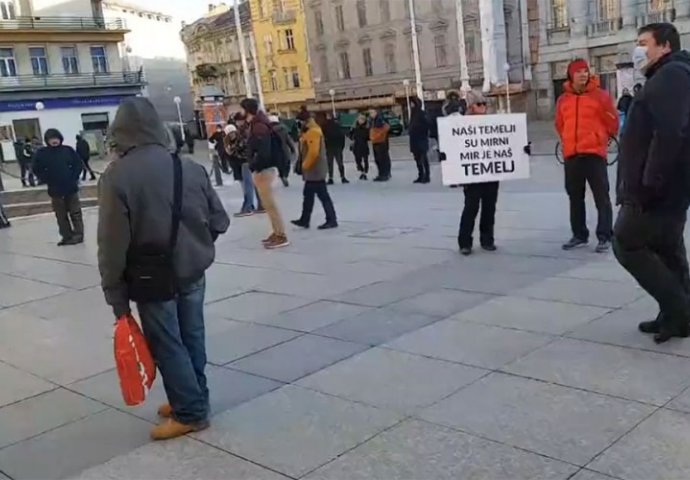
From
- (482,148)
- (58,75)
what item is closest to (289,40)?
(58,75)

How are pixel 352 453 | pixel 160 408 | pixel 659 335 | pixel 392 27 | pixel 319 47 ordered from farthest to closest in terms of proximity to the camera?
pixel 319 47
pixel 392 27
pixel 659 335
pixel 160 408
pixel 352 453

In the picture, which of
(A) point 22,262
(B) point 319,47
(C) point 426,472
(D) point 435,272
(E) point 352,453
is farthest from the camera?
(B) point 319,47

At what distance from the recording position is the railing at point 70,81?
4603 centimetres

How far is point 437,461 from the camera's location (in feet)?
11.1

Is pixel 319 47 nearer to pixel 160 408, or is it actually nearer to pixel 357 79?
pixel 357 79

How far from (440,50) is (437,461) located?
1908 inches

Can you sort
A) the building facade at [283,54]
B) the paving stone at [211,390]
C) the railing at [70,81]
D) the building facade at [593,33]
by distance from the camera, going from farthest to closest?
the building facade at [283,54] → the railing at [70,81] → the building facade at [593,33] → the paving stone at [211,390]

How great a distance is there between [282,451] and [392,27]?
51256 mm

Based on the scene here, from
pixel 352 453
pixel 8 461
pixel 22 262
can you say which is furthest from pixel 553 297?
pixel 22 262

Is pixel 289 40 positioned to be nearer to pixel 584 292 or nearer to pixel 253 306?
pixel 253 306

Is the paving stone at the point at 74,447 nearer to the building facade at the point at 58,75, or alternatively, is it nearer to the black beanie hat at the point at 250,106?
the black beanie hat at the point at 250,106

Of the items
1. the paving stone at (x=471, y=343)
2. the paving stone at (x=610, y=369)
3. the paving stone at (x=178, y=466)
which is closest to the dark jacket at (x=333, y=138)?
the paving stone at (x=471, y=343)

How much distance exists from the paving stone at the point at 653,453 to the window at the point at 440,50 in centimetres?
4778

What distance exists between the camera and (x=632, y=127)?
4359 millimetres
